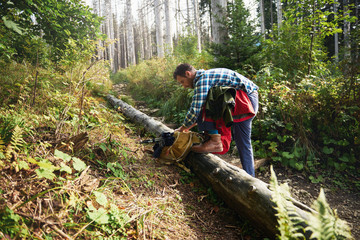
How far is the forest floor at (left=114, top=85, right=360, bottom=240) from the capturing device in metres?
2.12

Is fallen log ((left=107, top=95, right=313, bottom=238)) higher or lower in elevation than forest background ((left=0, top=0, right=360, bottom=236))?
lower

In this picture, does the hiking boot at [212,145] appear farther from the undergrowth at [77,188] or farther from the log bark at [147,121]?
the log bark at [147,121]

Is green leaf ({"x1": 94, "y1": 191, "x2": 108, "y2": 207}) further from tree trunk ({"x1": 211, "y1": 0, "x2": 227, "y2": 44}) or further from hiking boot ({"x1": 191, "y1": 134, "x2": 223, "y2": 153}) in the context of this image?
tree trunk ({"x1": 211, "y1": 0, "x2": 227, "y2": 44})

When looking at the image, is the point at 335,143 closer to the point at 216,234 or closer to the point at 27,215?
the point at 216,234

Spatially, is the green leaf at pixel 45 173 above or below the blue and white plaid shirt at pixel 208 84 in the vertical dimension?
below

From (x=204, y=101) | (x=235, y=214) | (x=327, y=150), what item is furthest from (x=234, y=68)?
(x=235, y=214)

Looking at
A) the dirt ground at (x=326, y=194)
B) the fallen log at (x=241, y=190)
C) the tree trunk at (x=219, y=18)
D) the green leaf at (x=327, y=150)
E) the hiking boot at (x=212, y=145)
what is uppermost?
the tree trunk at (x=219, y=18)

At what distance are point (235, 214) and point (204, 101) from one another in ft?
4.96

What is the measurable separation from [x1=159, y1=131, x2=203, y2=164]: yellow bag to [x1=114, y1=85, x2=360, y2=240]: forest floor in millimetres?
210

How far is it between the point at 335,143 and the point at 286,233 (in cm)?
315

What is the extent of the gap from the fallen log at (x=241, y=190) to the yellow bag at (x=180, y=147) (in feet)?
0.63

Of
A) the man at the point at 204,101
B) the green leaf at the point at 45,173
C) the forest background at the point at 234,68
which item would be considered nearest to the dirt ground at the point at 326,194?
the forest background at the point at 234,68

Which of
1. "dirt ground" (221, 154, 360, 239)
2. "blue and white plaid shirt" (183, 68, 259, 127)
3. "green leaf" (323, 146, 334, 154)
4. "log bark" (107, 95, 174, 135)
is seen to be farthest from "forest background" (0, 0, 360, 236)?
"blue and white plaid shirt" (183, 68, 259, 127)

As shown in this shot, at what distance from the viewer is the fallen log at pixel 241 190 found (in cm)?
185
